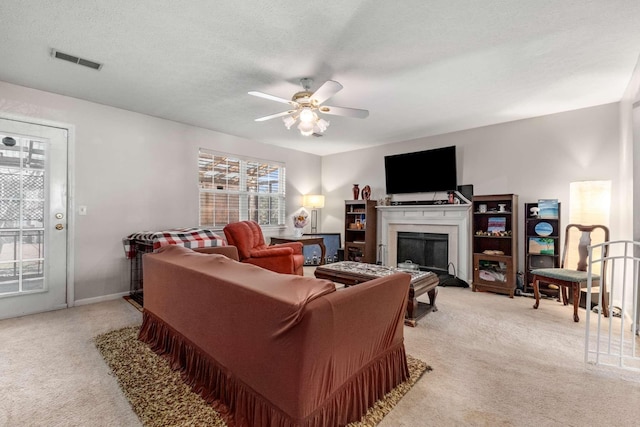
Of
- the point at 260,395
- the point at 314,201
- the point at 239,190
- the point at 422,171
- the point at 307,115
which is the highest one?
the point at 307,115

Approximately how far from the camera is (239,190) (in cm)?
511

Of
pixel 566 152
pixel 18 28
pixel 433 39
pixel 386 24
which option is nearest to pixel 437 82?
pixel 433 39

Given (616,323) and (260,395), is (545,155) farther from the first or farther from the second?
(260,395)

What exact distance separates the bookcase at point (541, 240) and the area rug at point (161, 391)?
9.23 feet

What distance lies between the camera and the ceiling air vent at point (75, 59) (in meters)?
2.45

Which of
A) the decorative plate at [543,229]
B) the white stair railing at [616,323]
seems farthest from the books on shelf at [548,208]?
the white stair railing at [616,323]

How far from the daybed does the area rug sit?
0.16ft

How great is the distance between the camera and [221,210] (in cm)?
487

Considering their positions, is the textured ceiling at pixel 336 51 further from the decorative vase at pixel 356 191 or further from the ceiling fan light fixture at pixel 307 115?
the decorative vase at pixel 356 191

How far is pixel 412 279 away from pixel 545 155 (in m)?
2.77

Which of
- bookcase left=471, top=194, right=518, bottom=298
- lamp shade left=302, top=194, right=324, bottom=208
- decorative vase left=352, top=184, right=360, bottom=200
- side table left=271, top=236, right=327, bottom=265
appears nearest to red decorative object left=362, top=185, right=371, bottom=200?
decorative vase left=352, top=184, right=360, bottom=200

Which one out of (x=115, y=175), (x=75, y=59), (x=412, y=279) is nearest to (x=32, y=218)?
(x=115, y=175)

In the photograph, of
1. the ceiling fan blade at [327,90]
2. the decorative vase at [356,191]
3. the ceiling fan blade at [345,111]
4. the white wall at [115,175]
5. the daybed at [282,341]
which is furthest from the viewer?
the decorative vase at [356,191]

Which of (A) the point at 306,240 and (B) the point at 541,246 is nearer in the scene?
(B) the point at 541,246
